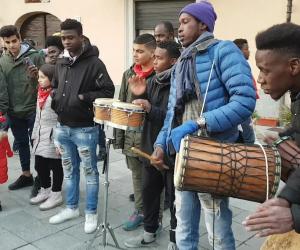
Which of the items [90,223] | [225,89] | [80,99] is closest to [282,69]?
[225,89]

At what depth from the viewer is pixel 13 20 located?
12.8 meters

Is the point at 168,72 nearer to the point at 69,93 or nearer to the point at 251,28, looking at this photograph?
the point at 69,93

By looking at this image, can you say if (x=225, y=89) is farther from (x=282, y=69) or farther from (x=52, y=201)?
(x=52, y=201)

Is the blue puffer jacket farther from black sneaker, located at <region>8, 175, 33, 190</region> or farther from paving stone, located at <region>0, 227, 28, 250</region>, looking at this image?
black sneaker, located at <region>8, 175, 33, 190</region>

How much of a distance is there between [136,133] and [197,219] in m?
1.38

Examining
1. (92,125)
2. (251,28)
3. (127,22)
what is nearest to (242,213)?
(92,125)

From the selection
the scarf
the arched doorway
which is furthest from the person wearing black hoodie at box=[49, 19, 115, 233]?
the arched doorway

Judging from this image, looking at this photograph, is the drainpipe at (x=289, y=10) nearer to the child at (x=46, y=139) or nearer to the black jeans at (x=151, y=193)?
the child at (x=46, y=139)

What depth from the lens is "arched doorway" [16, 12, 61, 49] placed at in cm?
1246

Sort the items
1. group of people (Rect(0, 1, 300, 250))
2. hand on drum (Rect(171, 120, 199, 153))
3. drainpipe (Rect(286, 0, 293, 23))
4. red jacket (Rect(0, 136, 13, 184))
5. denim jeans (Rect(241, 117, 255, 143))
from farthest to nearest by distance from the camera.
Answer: drainpipe (Rect(286, 0, 293, 23))
red jacket (Rect(0, 136, 13, 184))
denim jeans (Rect(241, 117, 255, 143))
hand on drum (Rect(171, 120, 199, 153))
group of people (Rect(0, 1, 300, 250))

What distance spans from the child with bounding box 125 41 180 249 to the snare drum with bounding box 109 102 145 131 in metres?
0.08

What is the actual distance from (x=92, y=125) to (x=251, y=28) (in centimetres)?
547

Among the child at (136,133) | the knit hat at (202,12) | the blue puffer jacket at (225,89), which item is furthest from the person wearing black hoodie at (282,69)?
the child at (136,133)

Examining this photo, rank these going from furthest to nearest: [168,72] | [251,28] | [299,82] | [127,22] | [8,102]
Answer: [127,22] → [251,28] → [8,102] → [168,72] → [299,82]
